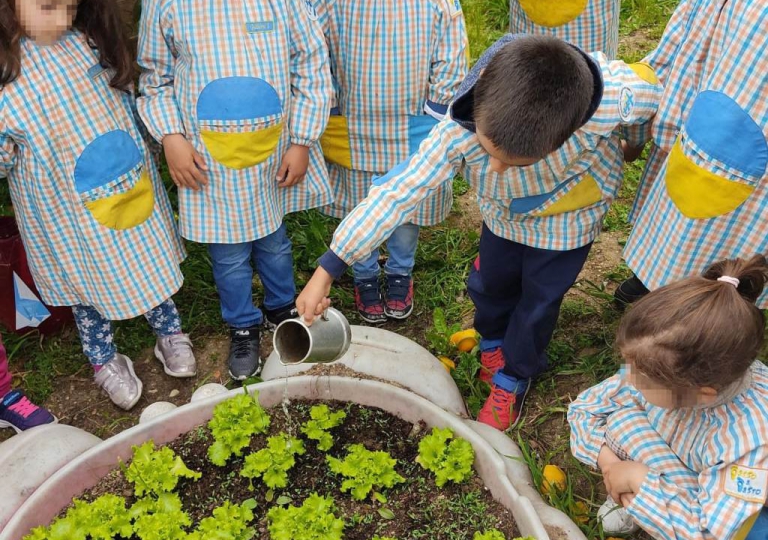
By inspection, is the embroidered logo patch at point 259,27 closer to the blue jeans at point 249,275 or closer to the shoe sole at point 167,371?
the blue jeans at point 249,275

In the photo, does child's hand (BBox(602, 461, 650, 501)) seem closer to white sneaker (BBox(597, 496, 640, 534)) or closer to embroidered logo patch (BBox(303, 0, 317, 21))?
white sneaker (BBox(597, 496, 640, 534))

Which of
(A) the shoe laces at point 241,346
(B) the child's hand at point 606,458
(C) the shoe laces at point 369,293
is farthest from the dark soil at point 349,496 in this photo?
(C) the shoe laces at point 369,293

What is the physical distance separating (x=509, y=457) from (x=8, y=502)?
1502 millimetres

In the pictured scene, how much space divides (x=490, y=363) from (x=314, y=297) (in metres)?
1.18

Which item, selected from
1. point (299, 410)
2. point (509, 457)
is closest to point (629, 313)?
point (509, 457)

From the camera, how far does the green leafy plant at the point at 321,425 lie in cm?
245

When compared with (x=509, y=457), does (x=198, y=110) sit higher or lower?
higher

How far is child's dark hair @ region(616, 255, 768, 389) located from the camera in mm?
1729

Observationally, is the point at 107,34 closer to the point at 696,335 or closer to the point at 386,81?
the point at 386,81

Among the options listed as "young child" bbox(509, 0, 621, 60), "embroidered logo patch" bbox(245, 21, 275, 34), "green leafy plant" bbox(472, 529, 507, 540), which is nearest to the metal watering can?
"green leafy plant" bbox(472, 529, 507, 540)

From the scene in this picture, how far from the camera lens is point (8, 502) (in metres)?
2.21

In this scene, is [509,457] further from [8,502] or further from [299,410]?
[8,502]

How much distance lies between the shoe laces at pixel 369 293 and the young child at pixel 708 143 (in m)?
1.27

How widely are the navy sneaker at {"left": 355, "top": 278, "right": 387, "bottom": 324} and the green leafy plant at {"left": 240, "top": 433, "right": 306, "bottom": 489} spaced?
97 centimetres
